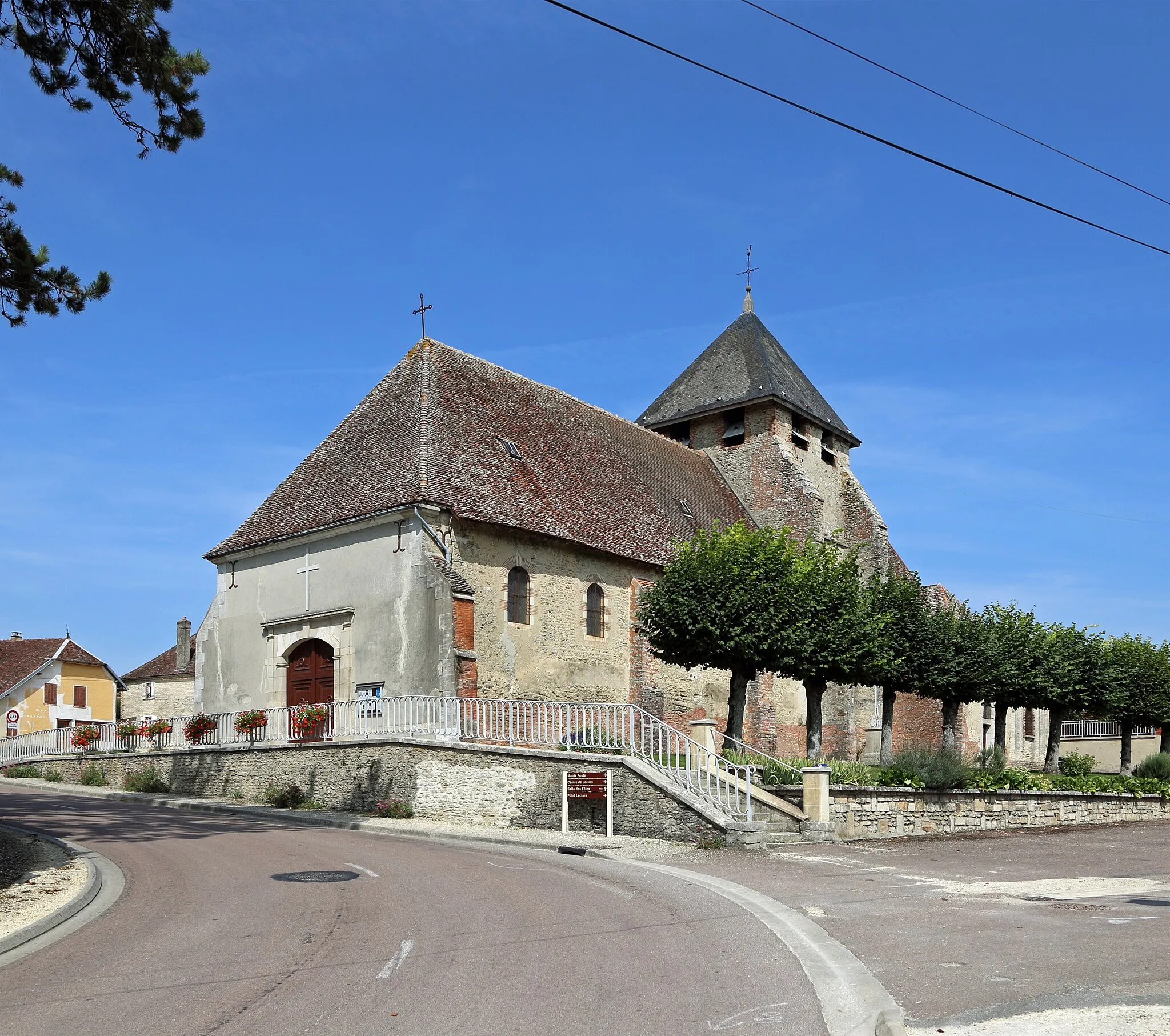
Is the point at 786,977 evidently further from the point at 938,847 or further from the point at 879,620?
the point at 879,620

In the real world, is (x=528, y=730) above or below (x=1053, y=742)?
above

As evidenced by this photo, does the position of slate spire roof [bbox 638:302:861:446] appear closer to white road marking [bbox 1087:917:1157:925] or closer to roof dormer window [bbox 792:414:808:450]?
roof dormer window [bbox 792:414:808:450]

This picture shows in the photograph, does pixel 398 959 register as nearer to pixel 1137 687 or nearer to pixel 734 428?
pixel 734 428

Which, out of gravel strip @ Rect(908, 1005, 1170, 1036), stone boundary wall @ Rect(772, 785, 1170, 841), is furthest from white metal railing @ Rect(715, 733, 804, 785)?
gravel strip @ Rect(908, 1005, 1170, 1036)

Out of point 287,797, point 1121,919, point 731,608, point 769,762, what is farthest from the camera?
point 731,608

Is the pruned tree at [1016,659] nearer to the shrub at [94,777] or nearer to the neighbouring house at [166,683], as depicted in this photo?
the shrub at [94,777]

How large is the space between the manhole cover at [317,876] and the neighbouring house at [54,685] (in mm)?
41644

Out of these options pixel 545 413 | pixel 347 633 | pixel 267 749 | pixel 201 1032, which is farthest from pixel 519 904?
pixel 545 413

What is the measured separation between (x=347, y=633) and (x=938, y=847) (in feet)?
40.4

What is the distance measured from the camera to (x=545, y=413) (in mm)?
28984

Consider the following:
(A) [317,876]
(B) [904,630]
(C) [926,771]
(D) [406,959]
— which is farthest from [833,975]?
(B) [904,630]

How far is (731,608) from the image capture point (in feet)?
69.7

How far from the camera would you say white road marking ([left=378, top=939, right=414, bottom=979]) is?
23.2 feet

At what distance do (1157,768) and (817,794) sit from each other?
19.6 meters
